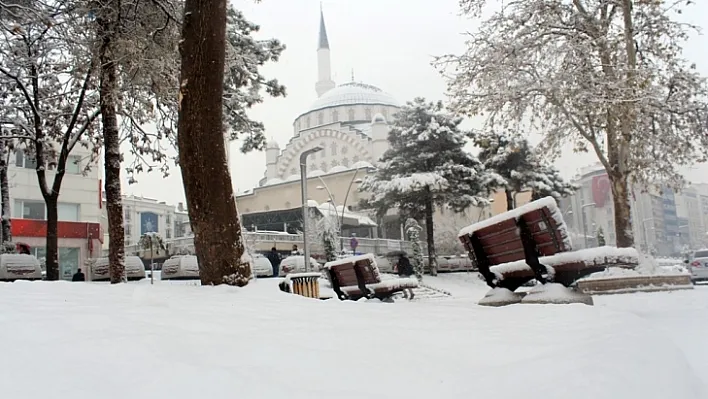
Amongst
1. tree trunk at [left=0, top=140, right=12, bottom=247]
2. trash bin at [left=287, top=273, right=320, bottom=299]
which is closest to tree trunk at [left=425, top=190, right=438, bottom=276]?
tree trunk at [left=0, top=140, right=12, bottom=247]

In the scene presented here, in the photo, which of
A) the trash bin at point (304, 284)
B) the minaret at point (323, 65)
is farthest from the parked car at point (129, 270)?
the minaret at point (323, 65)

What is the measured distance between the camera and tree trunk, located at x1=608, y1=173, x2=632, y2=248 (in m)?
15.5

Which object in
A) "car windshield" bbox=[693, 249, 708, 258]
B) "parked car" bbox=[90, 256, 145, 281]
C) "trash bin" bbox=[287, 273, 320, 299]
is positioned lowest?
"car windshield" bbox=[693, 249, 708, 258]

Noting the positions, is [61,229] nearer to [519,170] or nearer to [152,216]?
[519,170]

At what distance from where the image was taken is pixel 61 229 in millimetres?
32656

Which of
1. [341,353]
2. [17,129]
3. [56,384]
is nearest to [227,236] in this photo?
[341,353]

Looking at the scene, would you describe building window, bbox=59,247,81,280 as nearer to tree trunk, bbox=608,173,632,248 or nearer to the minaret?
tree trunk, bbox=608,173,632,248

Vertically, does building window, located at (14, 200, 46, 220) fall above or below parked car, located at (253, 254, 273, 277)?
above

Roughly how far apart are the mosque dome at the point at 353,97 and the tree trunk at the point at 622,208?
2661 inches

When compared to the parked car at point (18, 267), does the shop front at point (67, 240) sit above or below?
above

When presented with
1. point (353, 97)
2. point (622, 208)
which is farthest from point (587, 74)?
point (353, 97)

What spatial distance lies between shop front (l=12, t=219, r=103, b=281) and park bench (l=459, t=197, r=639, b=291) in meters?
30.4

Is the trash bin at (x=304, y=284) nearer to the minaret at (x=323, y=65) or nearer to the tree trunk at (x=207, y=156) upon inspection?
the tree trunk at (x=207, y=156)

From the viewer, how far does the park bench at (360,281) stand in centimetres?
873
